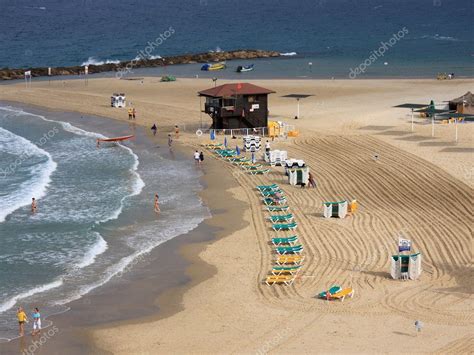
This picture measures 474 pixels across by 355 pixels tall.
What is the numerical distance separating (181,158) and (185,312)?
76.7ft

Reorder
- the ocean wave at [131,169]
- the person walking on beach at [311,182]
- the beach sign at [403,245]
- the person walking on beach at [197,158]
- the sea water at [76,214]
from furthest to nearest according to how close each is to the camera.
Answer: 1. the person walking on beach at [197,158]
2. the person walking on beach at [311,182]
3. the ocean wave at [131,169]
4. the sea water at [76,214]
5. the beach sign at [403,245]

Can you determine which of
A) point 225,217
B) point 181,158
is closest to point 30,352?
point 225,217

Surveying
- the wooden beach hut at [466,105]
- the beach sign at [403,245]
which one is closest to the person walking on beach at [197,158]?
the wooden beach hut at [466,105]

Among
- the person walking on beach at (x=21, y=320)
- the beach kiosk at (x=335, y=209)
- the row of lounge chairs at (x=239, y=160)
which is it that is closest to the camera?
the person walking on beach at (x=21, y=320)

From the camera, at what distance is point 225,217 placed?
36.6 metres

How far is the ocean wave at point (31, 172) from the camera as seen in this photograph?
1578 inches

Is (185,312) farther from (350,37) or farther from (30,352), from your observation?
(350,37)

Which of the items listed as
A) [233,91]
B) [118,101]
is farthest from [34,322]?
[118,101]

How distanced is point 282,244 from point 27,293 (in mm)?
8975

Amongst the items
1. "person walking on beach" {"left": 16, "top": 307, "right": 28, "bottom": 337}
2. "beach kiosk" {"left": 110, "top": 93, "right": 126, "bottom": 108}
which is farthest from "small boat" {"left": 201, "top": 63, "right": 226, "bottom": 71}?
"person walking on beach" {"left": 16, "top": 307, "right": 28, "bottom": 337}

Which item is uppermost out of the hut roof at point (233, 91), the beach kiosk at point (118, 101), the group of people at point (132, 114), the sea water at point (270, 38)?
the sea water at point (270, 38)

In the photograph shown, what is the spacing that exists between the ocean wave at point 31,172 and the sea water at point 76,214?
5 centimetres

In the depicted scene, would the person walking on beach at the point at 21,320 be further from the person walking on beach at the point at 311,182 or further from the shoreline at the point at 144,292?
the person walking on beach at the point at 311,182

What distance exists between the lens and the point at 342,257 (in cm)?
3008
